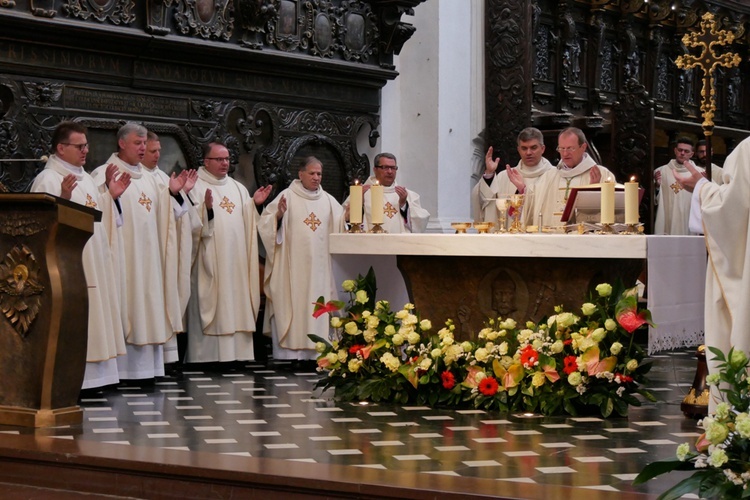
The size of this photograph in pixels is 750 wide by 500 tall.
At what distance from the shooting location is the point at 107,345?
28.5 feet

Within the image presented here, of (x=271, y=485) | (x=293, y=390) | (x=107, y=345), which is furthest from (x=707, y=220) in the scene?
(x=107, y=345)

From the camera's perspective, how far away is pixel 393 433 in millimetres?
6922

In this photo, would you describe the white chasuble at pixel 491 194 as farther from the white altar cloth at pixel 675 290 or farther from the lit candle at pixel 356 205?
the white altar cloth at pixel 675 290

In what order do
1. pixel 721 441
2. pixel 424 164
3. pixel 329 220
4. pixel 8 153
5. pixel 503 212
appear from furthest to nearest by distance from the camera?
pixel 424 164 < pixel 329 220 < pixel 8 153 < pixel 503 212 < pixel 721 441

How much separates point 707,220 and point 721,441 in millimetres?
1752

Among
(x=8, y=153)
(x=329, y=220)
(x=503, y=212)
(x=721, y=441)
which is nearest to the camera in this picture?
(x=721, y=441)

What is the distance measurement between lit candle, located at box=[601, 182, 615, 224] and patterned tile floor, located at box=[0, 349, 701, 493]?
1.18 meters

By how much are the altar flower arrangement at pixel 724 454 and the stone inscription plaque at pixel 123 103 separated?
23.0 ft

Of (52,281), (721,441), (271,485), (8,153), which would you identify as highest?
(8,153)

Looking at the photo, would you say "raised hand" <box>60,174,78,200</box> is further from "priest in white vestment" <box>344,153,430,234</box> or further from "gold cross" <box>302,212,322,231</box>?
"priest in white vestment" <box>344,153,430,234</box>

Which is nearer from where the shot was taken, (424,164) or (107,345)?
(107,345)

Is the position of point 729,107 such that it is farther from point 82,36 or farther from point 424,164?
point 82,36

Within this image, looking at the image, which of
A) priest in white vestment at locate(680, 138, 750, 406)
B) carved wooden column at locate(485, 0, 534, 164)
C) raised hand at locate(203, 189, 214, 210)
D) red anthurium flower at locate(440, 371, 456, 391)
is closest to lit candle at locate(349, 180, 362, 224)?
red anthurium flower at locate(440, 371, 456, 391)

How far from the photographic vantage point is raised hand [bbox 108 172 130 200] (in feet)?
29.7
